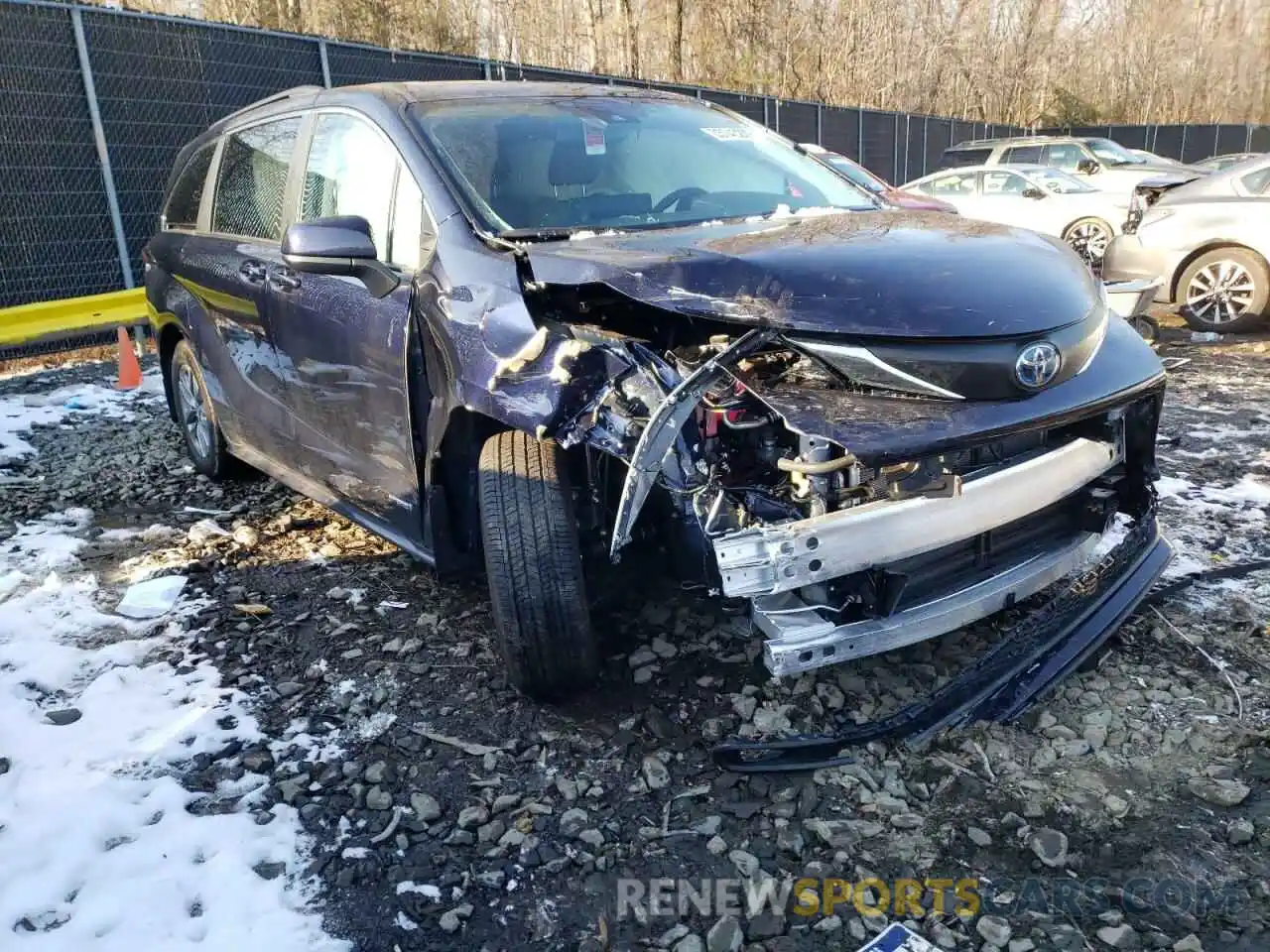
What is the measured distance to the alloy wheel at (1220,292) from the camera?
8242 mm

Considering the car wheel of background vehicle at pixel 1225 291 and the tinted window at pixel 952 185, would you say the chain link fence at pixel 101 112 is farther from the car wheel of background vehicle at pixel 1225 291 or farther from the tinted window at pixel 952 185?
the car wheel of background vehicle at pixel 1225 291

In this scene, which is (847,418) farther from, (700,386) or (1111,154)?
(1111,154)

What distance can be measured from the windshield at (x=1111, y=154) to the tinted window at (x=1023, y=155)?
872 mm

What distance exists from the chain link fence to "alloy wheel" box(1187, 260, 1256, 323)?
8589 millimetres

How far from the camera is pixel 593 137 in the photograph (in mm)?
3455

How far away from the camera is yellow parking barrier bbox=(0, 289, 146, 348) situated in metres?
7.35

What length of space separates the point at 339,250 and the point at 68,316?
606cm

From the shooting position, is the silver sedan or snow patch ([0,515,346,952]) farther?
the silver sedan

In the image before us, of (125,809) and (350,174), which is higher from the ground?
(350,174)

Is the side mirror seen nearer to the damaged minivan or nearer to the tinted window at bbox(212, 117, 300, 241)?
the damaged minivan

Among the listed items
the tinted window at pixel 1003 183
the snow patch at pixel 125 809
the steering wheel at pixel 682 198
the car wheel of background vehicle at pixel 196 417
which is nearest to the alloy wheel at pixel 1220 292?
the tinted window at pixel 1003 183

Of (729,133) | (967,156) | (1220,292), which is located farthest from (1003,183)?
(729,133)

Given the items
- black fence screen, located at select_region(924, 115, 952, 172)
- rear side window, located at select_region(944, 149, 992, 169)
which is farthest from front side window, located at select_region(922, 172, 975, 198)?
black fence screen, located at select_region(924, 115, 952, 172)

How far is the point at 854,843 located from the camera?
2.32m
